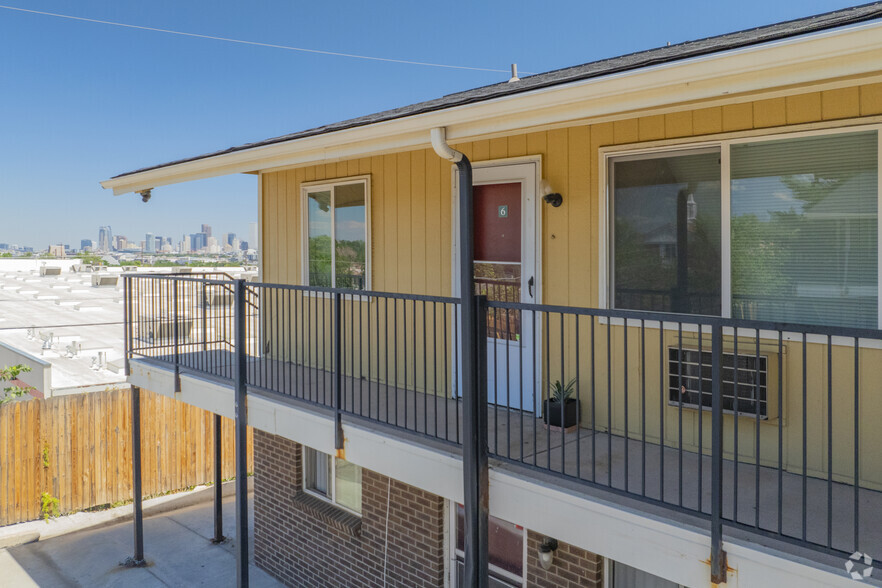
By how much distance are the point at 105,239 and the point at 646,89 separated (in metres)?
77.8

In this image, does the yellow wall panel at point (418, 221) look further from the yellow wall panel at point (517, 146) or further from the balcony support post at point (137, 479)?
the balcony support post at point (137, 479)

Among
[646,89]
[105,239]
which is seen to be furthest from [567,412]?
[105,239]

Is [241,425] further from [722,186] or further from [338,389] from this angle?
[722,186]

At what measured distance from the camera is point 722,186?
4.24 m

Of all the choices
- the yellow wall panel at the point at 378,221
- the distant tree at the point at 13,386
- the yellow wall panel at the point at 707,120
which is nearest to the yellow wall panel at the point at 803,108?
the yellow wall panel at the point at 707,120

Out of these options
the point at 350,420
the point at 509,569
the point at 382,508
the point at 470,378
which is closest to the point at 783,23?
the point at 470,378

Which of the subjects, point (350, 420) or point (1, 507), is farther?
point (1, 507)

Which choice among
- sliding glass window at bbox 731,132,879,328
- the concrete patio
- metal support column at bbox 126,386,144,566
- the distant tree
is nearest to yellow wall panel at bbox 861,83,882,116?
sliding glass window at bbox 731,132,879,328

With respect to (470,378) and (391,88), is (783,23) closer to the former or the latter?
(470,378)

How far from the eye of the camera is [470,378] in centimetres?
394

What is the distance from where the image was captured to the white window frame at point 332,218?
6.81 metres

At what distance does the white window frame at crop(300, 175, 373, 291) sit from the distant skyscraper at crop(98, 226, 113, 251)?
70760 mm

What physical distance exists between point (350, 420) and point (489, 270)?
5.99 feet

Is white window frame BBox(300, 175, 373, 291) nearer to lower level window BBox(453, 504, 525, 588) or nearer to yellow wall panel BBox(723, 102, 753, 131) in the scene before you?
lower level window BBox(453, 504, 525, 588)
